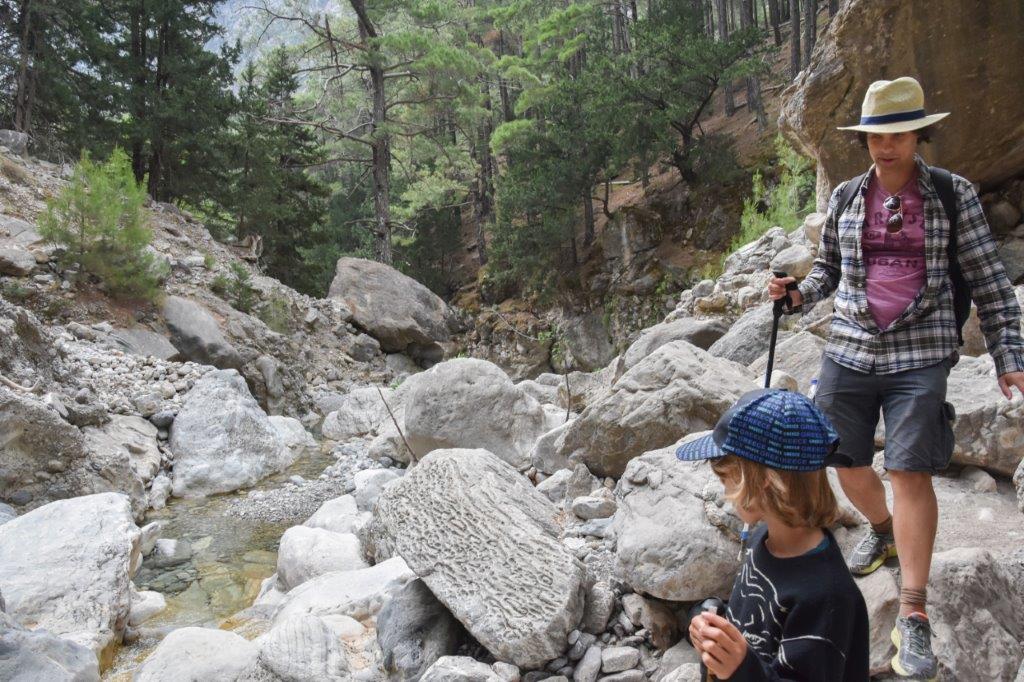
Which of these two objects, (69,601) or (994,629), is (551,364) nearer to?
(69,601)

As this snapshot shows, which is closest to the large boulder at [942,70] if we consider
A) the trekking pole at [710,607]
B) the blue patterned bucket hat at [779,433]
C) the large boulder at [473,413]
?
the large boulder at [473,413]

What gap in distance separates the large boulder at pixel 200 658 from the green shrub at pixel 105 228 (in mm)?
9124

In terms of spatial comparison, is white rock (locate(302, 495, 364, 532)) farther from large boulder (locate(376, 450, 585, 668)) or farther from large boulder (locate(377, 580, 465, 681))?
large boulder (locate(377, 580, 465, 681))

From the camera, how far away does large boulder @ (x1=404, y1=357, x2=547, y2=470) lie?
6.74m

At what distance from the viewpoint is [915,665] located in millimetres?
2082

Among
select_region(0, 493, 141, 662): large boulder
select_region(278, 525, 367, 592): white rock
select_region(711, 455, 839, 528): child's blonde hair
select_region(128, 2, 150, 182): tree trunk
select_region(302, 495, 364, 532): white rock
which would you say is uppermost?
select_region(128, 2, 150, 182): tree trunk

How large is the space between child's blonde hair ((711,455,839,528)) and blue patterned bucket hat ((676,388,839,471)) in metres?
0.02

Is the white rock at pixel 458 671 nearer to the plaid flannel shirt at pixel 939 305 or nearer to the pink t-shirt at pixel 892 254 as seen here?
the plaid flannel shirt at pixel 939 305

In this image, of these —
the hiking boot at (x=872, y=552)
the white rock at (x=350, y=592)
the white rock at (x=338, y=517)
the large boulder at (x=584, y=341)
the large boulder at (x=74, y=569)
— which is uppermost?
the hiking boot at (x=872, y=552)

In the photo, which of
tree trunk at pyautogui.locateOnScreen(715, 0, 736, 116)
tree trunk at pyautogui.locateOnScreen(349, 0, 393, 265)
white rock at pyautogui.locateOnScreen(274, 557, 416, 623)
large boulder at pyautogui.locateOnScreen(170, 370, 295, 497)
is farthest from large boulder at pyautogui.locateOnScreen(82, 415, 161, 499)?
tree trunk at pyautogui.locateOnScreen(715, 0, 736, 116)

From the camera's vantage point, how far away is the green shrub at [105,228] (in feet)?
→ 35.7

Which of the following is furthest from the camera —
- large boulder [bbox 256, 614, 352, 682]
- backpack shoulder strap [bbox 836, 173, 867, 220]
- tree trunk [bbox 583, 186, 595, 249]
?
tree trunk [bbox 583, 186, 595, 249]

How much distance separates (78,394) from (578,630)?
6806 mm

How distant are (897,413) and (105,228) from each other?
1195 cm
